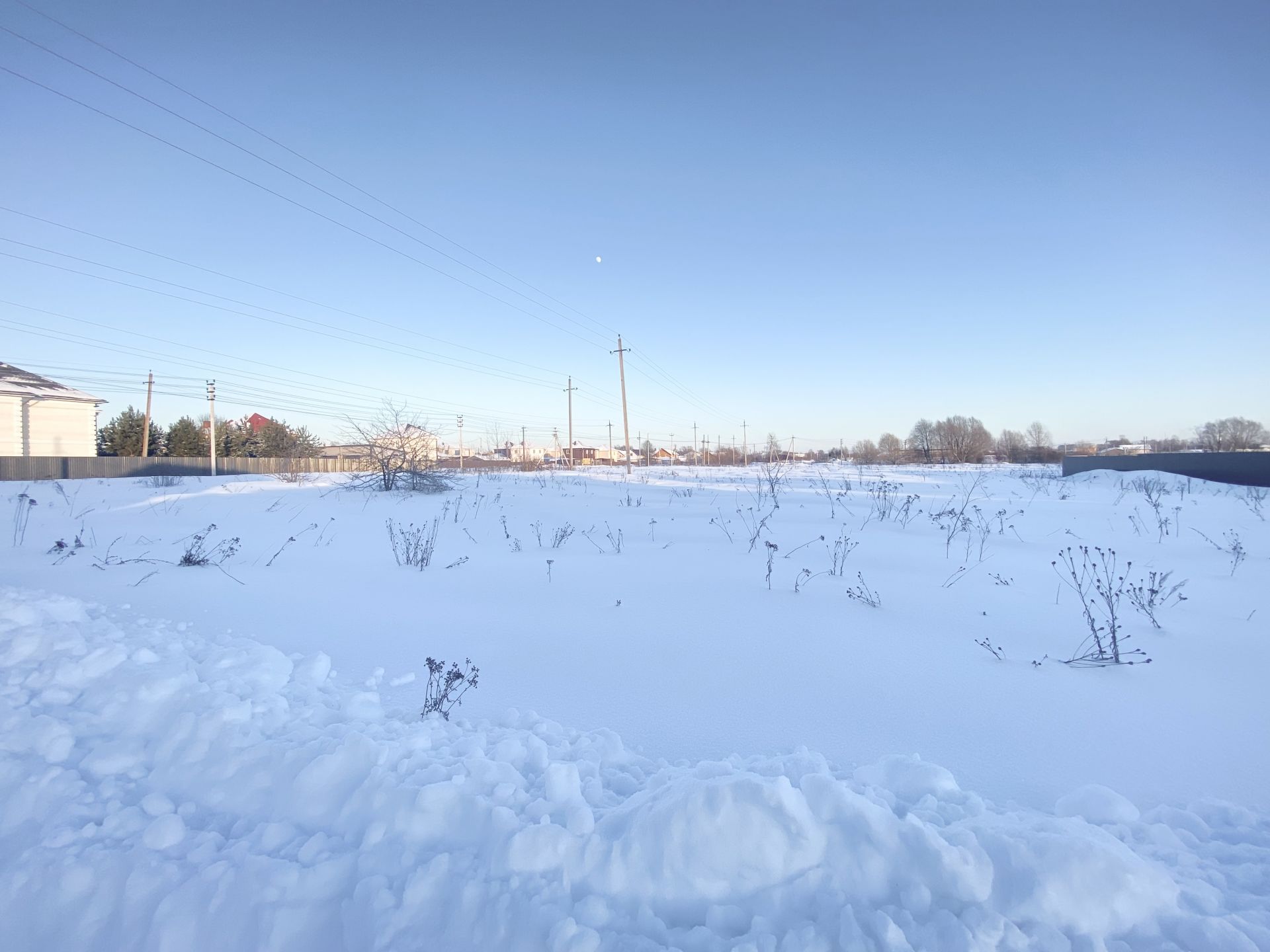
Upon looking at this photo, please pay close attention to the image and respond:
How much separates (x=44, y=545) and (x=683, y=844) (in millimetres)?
8268

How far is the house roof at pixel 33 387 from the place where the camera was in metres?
28.5

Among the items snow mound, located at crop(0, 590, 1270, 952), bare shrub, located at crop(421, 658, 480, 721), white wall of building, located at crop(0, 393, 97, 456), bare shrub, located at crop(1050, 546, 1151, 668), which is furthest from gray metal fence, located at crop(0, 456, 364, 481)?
bare shrub, located at crop(1050, 546, 1151, 668)

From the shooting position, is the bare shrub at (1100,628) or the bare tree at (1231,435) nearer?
the bare shrub at (1100,628)

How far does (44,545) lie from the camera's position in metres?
6.36

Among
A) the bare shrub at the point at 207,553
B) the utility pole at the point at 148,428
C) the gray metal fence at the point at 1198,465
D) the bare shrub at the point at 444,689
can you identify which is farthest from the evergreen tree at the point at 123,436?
the gray metal fence at the point at 1198,465

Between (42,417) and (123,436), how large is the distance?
834 centimetres

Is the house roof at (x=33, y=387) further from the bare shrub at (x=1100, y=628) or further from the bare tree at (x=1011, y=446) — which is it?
the bare tree at (x=1011, y=446)

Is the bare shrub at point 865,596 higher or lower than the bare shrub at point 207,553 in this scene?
lower

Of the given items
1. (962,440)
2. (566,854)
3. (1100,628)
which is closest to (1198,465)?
(1100,628)

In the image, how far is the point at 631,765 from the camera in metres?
2.13

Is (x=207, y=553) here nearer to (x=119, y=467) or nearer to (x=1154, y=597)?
(x=1154, y=597)

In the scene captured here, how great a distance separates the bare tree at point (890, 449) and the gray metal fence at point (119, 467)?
1718 inches

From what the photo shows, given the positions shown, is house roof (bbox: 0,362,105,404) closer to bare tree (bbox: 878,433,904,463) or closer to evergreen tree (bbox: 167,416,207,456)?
evergreen tree (bbox: 167,416,207,456)

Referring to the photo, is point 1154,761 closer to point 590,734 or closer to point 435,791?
point 590,734
